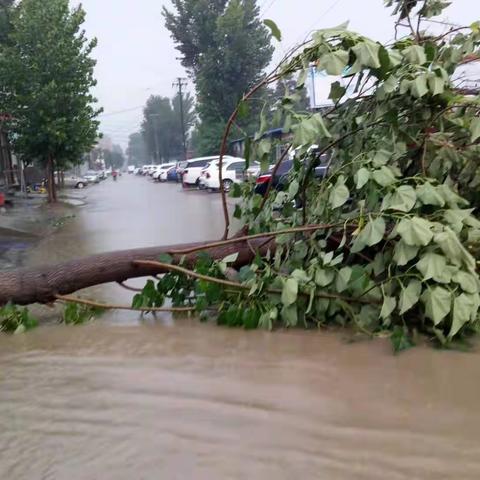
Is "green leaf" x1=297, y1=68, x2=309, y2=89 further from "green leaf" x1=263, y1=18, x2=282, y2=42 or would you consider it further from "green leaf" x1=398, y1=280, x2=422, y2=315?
"green leaf" x1=398, y1=280, x2=422, y2=315

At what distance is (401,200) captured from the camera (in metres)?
4.90

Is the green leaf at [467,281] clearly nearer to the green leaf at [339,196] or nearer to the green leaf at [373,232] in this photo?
the green leaf at [373,232]

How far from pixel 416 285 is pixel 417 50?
6.38ft

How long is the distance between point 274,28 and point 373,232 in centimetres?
194

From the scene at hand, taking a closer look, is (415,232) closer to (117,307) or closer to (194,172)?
(117,307)

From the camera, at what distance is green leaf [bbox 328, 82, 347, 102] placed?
536cm

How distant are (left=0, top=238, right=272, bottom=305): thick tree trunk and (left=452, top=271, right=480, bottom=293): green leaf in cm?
210

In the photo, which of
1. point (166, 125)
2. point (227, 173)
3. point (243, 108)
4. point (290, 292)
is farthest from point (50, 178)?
point (166, 125)

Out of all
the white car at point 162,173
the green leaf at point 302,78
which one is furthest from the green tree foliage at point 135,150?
the green leaf at point 302,78

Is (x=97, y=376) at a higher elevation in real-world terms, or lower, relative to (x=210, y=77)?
lower

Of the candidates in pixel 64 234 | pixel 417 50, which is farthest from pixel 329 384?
pixel 64 234

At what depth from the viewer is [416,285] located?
15.6 ft

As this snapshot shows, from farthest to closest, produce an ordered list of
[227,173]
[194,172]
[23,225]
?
[194,172] < [227,173] < [23,225]

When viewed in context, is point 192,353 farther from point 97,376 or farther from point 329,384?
point 329,384
